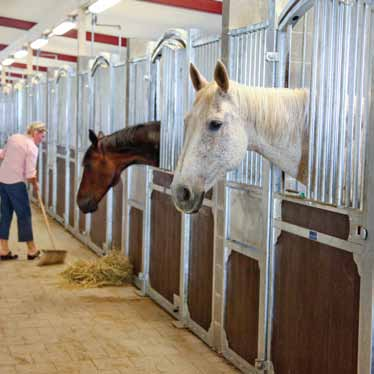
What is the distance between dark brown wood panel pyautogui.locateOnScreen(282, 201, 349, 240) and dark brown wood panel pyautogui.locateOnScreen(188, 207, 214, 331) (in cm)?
92

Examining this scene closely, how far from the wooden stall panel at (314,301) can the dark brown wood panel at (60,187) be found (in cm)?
531

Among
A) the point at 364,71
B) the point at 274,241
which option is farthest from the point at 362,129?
the point at 274,241

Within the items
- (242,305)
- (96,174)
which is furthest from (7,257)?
(242,305)

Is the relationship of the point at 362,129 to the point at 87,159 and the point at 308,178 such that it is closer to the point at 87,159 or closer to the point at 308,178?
the point at 308,178

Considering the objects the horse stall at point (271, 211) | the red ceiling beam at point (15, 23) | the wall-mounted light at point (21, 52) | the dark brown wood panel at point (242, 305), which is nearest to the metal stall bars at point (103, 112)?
the horse stall at point (271, 211)

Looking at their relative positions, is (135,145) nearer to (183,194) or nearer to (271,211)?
(271,211)

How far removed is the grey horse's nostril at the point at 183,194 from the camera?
246 centimetres

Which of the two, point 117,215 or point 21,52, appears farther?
point 21,52

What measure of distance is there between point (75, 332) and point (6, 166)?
2346mm

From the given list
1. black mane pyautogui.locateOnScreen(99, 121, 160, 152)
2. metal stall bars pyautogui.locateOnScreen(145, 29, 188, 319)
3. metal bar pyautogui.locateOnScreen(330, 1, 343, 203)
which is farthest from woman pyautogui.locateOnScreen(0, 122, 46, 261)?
metal bar pyautogui.locateOnScreen(330, 1, 343, 203)

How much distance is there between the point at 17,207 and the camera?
5898 mm

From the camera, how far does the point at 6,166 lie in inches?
229

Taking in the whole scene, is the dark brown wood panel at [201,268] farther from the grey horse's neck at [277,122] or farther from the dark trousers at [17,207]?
the dark trousers at [17,207]

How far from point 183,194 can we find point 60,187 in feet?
19.3
